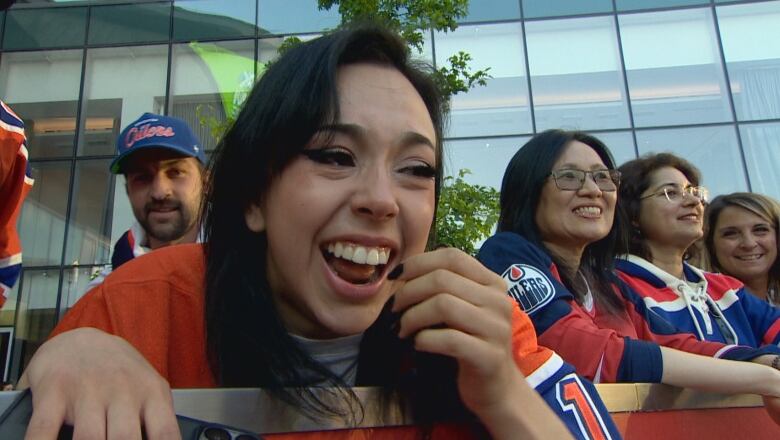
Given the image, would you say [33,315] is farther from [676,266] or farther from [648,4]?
[648,4]

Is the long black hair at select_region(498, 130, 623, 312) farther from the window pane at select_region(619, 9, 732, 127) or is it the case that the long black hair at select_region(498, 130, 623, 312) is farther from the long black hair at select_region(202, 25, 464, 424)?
the window pane at select_region(619, 9, 732, 127)

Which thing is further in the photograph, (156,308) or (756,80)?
(756,80)

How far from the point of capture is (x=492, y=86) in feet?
36.5

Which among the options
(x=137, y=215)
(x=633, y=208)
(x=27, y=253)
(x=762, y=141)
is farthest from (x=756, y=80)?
(x=27, y=253)

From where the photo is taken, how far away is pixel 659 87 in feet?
36.2

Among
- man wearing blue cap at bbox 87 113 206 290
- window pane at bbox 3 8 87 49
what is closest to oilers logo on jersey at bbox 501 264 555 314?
man wearing blue cap at bbox 87 113 206 290

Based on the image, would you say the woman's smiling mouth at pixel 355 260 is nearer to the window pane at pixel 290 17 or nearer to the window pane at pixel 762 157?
the window pane at pixel 290 17

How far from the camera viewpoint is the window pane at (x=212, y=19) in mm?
12000

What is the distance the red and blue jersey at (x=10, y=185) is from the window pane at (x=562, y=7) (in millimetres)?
10704

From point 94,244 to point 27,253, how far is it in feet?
4.21

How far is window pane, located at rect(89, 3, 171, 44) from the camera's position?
483 inches

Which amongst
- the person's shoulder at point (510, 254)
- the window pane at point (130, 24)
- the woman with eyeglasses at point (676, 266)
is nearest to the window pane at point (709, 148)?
the woman with eyeglasses at point (676, 266)

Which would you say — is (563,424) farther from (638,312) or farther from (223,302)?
(638,312)

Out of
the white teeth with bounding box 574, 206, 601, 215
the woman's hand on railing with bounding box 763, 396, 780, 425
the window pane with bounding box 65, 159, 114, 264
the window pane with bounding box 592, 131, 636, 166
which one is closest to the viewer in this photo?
the woman's hand on railing with bounding box 763, 396, 780, 425
